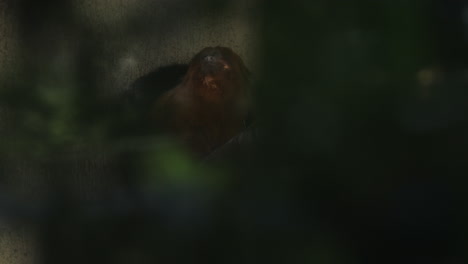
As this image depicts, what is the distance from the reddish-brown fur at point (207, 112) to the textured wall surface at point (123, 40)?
30 millimetres

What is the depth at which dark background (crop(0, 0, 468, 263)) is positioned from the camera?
653mm

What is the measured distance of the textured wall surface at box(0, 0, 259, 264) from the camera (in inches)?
27.1

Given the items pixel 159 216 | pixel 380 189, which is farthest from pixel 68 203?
pixel 380 189

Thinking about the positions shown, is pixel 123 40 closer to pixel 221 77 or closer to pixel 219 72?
pixel 221 77

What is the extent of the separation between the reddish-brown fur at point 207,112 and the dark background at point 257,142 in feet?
0.07

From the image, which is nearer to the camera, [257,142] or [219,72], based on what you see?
[257,142]

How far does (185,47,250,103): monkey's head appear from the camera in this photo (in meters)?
0.74

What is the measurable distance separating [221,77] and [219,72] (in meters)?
0.11

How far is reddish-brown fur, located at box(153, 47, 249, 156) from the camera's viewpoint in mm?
709

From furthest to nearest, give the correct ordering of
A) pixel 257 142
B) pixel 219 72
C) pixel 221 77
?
1. pixel 219 72
2. pixel 221 77
3. pixel 257 142

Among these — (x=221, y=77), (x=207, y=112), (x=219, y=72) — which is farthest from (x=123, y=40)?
(x=219, y=72)

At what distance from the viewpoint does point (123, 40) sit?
0.69 meters

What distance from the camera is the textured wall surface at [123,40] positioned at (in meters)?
0.69

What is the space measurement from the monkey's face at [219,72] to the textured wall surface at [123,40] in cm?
3
